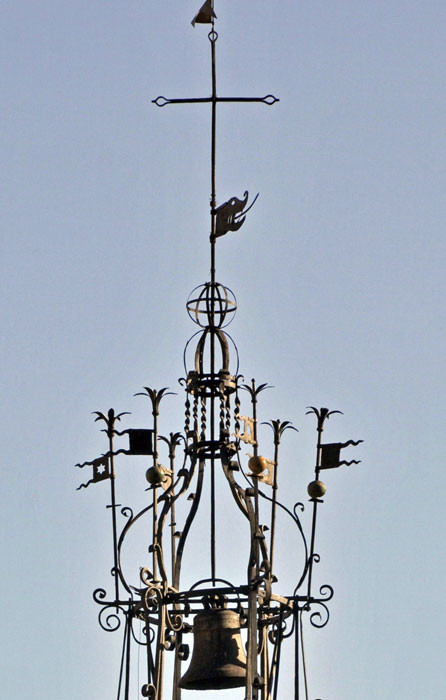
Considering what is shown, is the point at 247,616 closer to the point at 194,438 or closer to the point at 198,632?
the point at 198,632

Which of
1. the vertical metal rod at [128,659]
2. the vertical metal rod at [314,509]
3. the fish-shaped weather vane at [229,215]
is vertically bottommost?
the vertical metal rod at [128,659]

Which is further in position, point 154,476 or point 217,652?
point 217,652

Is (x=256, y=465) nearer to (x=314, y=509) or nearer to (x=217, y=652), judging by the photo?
(x=314, y=509)

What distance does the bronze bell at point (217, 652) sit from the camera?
16.9 metres

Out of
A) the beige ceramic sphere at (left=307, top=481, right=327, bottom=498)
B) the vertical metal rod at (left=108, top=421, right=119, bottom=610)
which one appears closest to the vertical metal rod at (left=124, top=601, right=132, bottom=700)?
the vertical metal rod at (left=108, top=421, right=119, bottom=610)

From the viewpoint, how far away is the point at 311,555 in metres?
16.5

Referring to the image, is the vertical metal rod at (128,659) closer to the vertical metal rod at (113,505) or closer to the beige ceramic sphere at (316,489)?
the vertical metal rod at (113,505)

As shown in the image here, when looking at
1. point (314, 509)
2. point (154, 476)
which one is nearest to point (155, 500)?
point (154, 476)

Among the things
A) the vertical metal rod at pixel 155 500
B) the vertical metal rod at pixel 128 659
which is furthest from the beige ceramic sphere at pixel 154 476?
the vertical metal rod at pixel 128 659

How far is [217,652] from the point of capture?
55.6 feet

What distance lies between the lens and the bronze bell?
16906 mm

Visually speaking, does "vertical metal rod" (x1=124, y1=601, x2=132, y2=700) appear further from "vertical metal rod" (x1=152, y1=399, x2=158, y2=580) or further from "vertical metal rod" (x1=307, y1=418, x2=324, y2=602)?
"vertical metal rod" (x1=307, y1=418, x2=324, y2=602)

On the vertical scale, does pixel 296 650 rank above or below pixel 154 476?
below

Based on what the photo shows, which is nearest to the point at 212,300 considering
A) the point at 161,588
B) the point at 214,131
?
the point at 214,131
